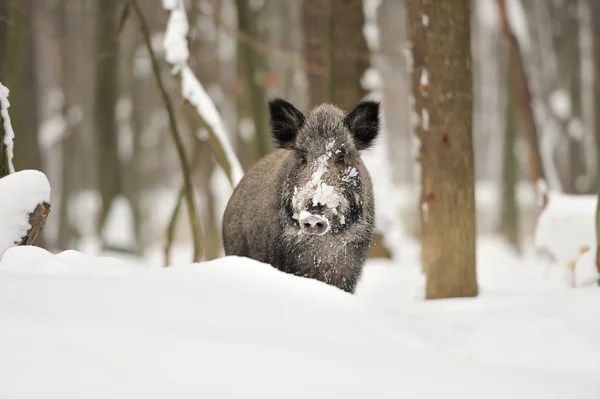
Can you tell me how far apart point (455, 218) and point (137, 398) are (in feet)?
15.1

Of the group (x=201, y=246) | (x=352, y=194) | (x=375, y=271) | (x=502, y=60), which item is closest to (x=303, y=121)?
(x=352, y=194)

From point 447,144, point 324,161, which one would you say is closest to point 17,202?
point 324,161

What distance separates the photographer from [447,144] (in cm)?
676

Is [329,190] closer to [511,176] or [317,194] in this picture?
[317,194]

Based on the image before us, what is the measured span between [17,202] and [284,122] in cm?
239

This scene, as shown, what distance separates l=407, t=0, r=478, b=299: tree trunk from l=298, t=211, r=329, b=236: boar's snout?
198 cm

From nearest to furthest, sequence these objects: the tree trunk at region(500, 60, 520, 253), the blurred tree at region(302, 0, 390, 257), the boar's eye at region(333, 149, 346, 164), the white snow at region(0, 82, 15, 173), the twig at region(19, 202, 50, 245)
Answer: the twig at region(19, 202, 50, 245), the white snow at region(0, 82, 15, 173), the boar's eye at region(333, 149, 346, 164), the blurred tree at region(302, 0, 390, 257), the tree trunk at region(500, 60, 520, 253)

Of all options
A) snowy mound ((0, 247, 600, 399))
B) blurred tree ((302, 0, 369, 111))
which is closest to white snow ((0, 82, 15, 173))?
snowy mound ((0, 247, 600, 399))

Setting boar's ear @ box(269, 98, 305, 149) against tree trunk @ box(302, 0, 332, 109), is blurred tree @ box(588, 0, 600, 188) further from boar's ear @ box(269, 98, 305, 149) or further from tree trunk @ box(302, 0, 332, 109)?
boar's ear @ box(269, 98, 305, 149)

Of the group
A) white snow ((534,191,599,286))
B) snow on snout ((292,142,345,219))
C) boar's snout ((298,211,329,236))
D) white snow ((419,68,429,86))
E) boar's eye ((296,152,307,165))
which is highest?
white snow ((419,68,429,86))

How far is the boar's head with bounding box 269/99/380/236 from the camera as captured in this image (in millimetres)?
5559

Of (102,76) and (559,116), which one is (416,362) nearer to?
(102,76)

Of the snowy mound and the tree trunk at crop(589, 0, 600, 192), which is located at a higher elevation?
the tree trunk at crop(589, 0, 600, 192)

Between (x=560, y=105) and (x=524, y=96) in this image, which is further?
(x=560, y=105)
